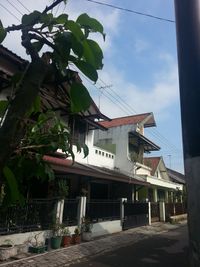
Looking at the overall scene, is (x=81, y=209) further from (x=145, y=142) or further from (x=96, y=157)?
(x=145, y=142)

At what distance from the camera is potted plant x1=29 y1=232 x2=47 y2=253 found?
915 centimetres

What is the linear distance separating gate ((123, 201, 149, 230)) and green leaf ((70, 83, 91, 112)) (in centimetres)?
1575

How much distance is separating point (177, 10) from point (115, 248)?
35.9 ft

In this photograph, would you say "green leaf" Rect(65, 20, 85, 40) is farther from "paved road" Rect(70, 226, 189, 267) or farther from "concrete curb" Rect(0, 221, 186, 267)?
"paved road" Rect(70, 226, 189, 267)

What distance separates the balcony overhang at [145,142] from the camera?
23288 mm

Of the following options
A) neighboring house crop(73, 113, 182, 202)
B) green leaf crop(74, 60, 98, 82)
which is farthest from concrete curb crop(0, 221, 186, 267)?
green leaf crop(74, 60, 98, 82)

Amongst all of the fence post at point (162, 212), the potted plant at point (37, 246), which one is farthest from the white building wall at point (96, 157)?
the potted plant at point (37, 246)

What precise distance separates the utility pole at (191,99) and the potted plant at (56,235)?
31.3ft

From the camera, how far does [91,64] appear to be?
125cm

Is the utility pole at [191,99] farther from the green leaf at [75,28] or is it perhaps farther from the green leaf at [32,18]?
the green leaf at [32,18]

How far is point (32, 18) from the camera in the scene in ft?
4.35

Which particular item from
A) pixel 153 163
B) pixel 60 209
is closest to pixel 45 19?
pixel 60 209

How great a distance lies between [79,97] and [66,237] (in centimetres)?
1025

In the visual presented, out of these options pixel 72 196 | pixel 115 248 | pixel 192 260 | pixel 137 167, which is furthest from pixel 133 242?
pixel 192 260
